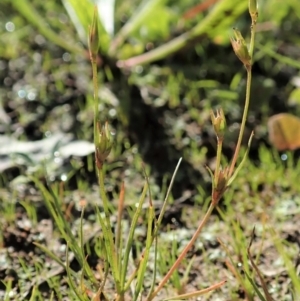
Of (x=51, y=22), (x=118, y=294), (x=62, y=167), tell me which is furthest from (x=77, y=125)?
(x=118, y=294)

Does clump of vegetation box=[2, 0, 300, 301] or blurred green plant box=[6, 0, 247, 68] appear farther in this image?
blurred green plant box=[6, 0, 247, 68]

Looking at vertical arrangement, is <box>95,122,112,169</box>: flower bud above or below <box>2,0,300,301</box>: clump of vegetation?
above

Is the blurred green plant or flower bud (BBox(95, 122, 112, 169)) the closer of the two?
flower bud (BBox(95, 122, 112, 169))

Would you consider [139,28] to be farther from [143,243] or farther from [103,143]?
[103,143]

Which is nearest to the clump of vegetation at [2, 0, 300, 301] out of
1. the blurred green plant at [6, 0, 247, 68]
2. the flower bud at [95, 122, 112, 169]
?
the flower bud at [95, 122, 112, 169]

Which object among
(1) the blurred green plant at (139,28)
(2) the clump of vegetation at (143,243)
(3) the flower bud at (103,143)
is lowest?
(2) the clump of vegetation at (143,243)

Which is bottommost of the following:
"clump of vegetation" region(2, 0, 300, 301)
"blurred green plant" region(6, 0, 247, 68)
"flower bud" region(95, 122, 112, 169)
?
"clump of vegetation" region(2, 0, 300, 301)

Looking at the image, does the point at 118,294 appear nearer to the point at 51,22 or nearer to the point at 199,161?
the point at 199,161

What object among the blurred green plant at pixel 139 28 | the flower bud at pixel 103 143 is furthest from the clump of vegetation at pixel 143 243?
the blurred green plant at pixel 139 28

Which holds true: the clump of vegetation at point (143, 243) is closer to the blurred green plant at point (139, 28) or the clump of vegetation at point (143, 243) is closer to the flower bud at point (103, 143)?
the flower bud at point (103, 143)

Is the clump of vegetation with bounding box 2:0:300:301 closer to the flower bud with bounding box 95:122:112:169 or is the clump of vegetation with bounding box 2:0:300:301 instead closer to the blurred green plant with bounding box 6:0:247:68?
the flower bud with bounding box 95:122:112:169

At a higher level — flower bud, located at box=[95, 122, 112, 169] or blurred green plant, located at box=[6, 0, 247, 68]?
blurred green plant, located at box=[6, 0, 247, 68]
